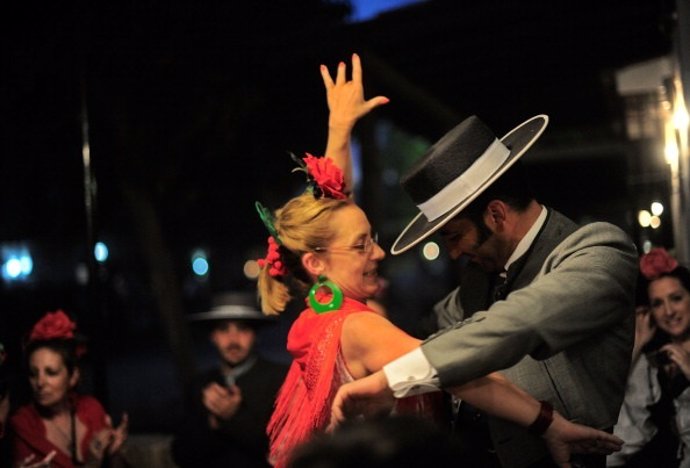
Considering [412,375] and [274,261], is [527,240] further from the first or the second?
[274,261]

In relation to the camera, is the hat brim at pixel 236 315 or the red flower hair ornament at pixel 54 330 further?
the hat brim at pixel 236 315

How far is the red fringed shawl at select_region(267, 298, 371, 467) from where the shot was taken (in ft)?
9.13

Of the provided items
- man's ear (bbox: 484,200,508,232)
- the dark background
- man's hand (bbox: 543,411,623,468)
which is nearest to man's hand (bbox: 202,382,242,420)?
the dark background

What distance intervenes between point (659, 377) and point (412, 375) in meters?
2.54

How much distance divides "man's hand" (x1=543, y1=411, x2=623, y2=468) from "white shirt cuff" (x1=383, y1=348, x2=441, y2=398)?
0.40 meters

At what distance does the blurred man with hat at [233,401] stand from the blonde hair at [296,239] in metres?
2.39

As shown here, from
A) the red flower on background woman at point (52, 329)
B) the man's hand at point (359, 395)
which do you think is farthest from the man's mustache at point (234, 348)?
the man's hand at point (359, 395)

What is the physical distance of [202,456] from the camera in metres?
5.67

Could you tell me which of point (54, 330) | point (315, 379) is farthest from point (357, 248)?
point (54, 330)

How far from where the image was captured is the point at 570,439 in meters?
2.50

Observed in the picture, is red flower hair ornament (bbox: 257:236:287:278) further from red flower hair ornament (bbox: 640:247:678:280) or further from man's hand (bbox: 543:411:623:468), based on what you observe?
red flower hair ornament (bbox: 640:247:678:280)

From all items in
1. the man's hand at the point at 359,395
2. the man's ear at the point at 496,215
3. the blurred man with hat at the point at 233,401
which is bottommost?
the blurred man with hat at the point at 233,401

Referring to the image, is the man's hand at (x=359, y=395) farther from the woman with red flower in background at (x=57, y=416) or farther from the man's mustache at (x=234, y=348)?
the man's mustache at (x=234, y=348)

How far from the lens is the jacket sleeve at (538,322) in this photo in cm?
227
